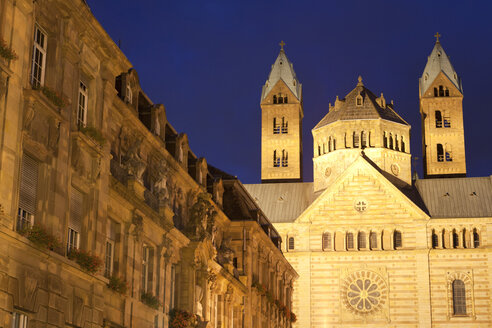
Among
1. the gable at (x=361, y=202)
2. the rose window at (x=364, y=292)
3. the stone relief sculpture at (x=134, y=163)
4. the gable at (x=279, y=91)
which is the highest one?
the gable at (x=279, y=91)

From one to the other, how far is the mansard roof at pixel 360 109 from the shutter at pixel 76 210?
78642 millimetres

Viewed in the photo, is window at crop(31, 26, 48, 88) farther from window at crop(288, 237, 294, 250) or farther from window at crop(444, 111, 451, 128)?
window at crop(444, 111, 451, 128)

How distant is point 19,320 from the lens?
19.1 m

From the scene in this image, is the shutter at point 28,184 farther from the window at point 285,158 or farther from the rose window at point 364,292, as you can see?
the window at point 285,158

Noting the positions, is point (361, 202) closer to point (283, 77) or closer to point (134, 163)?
point (283, 77)

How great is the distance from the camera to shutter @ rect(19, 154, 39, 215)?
65.7 feet

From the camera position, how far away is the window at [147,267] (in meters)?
31.1

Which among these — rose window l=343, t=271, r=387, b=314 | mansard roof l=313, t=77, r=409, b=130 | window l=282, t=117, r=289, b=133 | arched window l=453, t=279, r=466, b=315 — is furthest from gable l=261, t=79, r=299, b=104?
arched window l=453, t=279, r=466, b=315

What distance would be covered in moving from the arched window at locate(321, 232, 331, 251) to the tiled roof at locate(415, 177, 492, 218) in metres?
11.0

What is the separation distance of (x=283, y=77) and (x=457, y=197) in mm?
31050

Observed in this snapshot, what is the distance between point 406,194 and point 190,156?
59.2 m

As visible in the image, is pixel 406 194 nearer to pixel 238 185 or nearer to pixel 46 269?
pixel 238 185

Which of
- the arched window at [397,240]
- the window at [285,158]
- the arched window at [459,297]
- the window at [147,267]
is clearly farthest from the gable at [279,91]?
the window at [147,267]

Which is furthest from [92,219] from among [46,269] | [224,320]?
[224,320]
